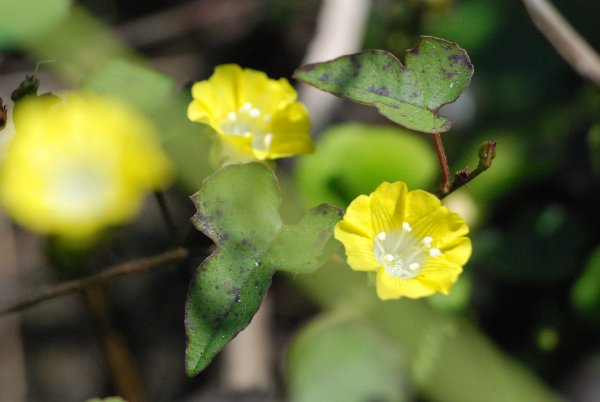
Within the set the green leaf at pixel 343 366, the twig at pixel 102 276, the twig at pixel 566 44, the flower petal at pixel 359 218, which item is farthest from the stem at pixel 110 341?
the twig at pixel 566 44

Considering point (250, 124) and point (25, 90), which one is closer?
point (25, 90)

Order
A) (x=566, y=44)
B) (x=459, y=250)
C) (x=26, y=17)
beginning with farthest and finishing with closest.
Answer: (x=566, y=44)
(x=26, y=17)
(x=459, y=250)

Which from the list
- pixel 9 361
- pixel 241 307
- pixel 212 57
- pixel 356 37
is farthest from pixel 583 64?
pixel 9 361

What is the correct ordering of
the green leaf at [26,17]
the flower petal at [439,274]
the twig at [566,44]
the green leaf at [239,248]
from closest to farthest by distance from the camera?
the green leaf at [239,248], the flower petal at [439,274], the green leaf at [26,17], the twig at [566,44]

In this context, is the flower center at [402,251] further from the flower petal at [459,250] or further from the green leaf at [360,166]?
the green leaf at [360,166]

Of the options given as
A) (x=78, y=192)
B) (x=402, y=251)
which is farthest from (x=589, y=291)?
(x=78, y=192)

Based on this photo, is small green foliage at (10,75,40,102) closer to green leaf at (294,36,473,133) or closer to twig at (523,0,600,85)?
green leaf at (294,36,473,133)

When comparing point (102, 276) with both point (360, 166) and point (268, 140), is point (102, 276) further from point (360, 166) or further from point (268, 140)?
point (360, 166)
